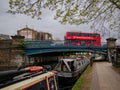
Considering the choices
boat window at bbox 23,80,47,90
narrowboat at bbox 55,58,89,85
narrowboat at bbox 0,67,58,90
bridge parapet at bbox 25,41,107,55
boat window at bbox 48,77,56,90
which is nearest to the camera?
narrowboat at bbox 0,67,58,90

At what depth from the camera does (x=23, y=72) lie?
587 centimetres

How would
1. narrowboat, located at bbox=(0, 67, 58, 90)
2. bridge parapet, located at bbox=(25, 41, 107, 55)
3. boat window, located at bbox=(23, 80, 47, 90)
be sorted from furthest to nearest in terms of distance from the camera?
bridge parapet, located at bbox=(25, 41, 107, 55) < boat window, located at bbox=(23, 80, 47, 90) < narrowboat, located at bbox=(0, 67, 58, 90)

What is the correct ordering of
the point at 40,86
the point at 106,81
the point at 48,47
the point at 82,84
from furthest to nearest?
the point at 48,47
the point at 106,81
the point at 82,84
the point at 40,86

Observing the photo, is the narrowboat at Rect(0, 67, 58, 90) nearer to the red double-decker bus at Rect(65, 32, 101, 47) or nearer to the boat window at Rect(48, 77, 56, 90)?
the boat window at Rect(48, 77, 56, 90)

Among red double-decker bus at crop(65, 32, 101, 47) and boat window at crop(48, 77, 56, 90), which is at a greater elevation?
red double-decker bus at crop(65, 32, 101, 47)

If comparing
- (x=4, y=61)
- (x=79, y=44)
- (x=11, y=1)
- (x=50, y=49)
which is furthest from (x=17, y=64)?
(x=11, y=1)

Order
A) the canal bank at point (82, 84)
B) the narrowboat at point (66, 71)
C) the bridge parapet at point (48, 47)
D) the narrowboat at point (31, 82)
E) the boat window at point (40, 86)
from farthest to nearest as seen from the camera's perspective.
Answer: the bridge parapet at point (48, 47) < the narrowboat at point (66, 71) < the canal bank at point (82, 84) < the boat window at point (40, 86) < the narrowboat at point (31, 82)

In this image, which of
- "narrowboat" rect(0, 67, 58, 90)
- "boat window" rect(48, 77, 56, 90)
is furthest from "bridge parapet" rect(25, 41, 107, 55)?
"narrowboat" rect(0, 67, 58, 90)

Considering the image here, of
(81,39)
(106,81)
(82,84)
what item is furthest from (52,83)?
(81,39)

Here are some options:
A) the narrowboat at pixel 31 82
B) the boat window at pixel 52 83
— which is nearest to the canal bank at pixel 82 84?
the boat window at pixel 52 83

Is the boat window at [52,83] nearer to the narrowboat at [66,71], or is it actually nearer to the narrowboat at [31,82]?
the narrowboat at [31,82]

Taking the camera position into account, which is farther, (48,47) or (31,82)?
(48,47)

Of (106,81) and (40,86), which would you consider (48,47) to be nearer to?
(106,81)

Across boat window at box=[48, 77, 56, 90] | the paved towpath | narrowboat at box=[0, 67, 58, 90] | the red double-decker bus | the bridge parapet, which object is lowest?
the paved towpath
